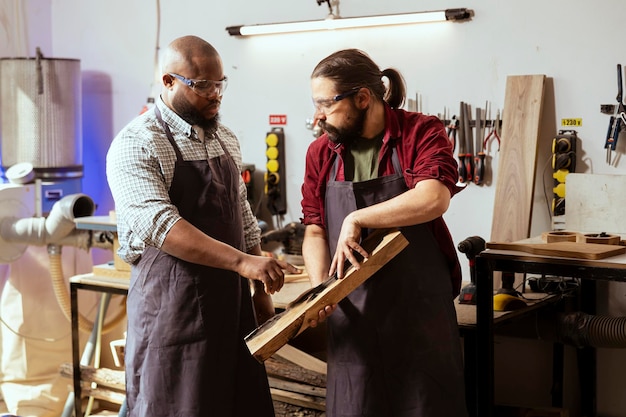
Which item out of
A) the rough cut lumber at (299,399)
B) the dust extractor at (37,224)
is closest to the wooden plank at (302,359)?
the rough cut lumber at (299,399)

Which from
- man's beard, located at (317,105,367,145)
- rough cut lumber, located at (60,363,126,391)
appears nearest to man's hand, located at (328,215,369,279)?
man's beard, located at (317,105,367,145)

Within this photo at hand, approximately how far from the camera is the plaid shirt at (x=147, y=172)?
7.75 ft

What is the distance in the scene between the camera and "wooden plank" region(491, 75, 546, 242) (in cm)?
355

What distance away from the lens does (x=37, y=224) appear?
416 centimetres

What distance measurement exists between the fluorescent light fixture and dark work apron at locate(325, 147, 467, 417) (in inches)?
56.3

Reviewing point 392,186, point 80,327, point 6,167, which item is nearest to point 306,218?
point 392,186

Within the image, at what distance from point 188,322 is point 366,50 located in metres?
1.95

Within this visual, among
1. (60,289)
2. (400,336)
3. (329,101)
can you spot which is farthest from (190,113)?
(60,289)

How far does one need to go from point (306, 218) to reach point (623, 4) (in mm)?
1712

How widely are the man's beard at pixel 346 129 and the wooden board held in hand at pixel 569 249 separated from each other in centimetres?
81

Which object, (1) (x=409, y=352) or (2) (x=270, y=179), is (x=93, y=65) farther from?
(1) (x=409, y=352)

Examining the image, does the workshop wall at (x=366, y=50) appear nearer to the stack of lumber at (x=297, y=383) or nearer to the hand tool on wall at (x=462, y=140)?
the hand tool on wall at (x=462, y=140)

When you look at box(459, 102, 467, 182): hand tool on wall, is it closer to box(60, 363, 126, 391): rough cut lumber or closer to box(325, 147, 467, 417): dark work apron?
box(325, 147, 467, 417): dark work apron

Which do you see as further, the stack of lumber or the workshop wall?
the workshop wall
